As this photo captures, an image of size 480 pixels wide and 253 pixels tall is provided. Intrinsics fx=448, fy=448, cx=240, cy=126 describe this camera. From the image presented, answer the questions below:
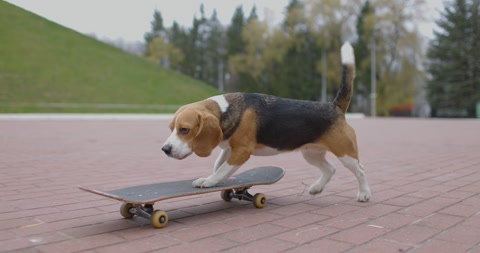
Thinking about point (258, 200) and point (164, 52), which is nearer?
point (258, 200)

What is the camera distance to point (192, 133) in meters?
Result: 3.49

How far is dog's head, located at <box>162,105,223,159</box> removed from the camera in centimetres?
341

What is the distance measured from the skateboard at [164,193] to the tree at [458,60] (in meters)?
40.4

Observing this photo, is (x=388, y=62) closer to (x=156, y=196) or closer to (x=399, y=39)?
(x=399, y=39)

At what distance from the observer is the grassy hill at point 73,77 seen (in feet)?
103

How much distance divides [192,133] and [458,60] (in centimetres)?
4254

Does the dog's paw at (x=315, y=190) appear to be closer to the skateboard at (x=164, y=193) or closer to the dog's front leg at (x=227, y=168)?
the skateboard at (x=164, y=193)

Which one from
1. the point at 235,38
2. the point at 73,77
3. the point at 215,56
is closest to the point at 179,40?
the point at 215,56

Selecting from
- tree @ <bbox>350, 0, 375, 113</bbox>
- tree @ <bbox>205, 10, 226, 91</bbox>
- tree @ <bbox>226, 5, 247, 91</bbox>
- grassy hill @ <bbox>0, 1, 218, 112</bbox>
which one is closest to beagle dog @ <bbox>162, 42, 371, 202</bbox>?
grassy hill @ <bbox>0, 1, 218, 112</bbox>

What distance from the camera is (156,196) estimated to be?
11.0ft

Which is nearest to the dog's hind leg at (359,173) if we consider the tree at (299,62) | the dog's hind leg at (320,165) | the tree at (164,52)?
the dog's hind leg at (320,165)

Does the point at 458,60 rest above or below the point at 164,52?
below

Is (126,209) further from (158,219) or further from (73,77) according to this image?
(73,77)

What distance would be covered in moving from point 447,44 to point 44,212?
42794 mm
